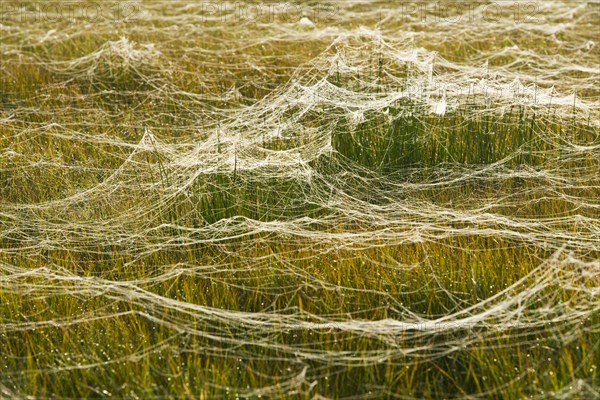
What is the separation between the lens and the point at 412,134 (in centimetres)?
499

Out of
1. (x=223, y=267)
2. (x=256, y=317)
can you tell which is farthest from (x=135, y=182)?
(x=256, y=317)

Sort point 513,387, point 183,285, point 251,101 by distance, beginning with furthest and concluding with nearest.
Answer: point 251,101
point 183,285
point 513,387

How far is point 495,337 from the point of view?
→ 305 centimetres

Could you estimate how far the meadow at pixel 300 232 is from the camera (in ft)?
9.80

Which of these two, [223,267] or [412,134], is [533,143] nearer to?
[412,134]

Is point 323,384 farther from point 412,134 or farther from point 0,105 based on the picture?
point 0,105

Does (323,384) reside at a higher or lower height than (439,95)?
lower

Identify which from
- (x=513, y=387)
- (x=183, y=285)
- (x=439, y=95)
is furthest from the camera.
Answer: (x=439, y=95)

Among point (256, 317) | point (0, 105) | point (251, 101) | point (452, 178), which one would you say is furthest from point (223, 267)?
point (0, 105)

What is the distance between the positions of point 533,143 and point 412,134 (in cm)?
77

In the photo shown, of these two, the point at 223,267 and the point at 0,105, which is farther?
the point at 0,105

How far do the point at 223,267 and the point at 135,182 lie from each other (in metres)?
1.18

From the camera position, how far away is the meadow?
299 cm

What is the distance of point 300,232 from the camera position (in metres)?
3.98
